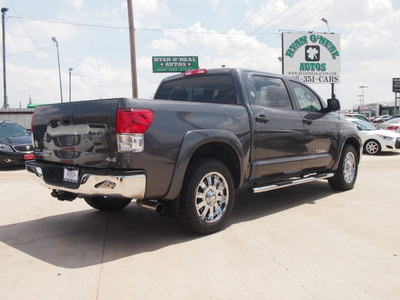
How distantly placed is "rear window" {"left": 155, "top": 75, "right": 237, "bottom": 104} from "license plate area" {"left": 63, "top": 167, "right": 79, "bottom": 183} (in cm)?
202

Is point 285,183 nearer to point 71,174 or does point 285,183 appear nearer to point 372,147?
point 71,174

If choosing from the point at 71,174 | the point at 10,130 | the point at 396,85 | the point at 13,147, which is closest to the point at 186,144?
the point at 71,174

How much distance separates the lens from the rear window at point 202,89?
460 centimetres

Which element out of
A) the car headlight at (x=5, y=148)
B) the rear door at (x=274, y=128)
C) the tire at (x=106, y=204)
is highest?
the rear door at (x=274, y=128)

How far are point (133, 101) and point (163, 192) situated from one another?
2.98 ft

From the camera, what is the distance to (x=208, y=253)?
3.44 metres

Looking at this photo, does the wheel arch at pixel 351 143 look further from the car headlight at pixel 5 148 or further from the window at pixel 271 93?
the car headlight at pixel 5 148

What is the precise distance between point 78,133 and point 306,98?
3616 millimetres

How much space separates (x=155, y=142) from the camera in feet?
11.0

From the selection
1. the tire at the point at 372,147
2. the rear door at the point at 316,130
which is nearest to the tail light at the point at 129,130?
the rear door at the point at 316,130

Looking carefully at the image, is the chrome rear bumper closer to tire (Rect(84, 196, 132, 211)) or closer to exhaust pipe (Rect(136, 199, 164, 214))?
exhaust pipe (Rect(136, 199, 164, 214))

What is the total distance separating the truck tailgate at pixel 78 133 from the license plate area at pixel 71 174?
7cm

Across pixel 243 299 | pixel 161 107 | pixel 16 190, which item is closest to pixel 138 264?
pixel 243 299

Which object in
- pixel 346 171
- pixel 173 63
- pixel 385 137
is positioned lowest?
pixel 346 171
